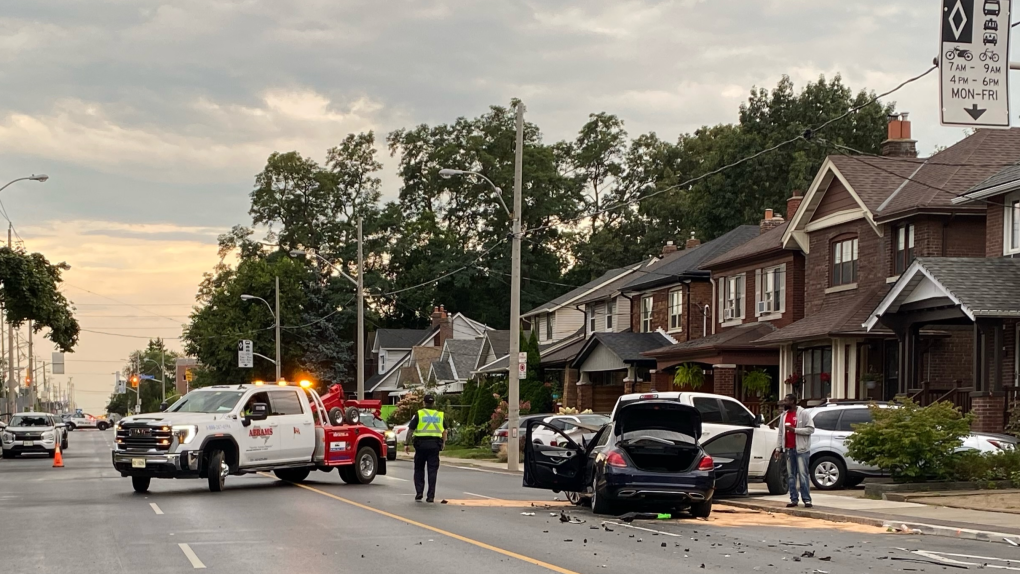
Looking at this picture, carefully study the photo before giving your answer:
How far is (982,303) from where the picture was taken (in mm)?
28391

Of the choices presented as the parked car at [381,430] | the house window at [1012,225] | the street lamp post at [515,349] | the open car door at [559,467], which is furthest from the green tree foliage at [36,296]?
the house window at [1012,225]

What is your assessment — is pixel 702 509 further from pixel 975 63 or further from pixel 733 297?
pixel 733 297

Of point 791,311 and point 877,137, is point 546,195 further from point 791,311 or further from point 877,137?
point 791,311

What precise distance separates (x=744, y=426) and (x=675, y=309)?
2905cm

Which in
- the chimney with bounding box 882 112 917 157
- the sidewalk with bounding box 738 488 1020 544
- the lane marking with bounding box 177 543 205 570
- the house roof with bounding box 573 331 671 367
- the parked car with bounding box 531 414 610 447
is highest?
the chimney with bounding box 882 112 917 157

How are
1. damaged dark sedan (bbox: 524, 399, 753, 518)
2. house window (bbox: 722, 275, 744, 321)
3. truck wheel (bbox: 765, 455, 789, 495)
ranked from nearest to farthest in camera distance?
1. damaged dark sedan (bbox: 524, 399, 753, 518)
2. truck wheel (bbox: 765, 455, 789, 495)
3. house window (bbox: 722, 275, 744, 321)

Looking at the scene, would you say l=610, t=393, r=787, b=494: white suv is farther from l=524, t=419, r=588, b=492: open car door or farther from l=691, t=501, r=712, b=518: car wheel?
l=691, t=501, r=712, b=518: car wheel

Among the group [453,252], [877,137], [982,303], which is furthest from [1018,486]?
[453,252]

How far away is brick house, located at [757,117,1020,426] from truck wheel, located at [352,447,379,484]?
1377cm

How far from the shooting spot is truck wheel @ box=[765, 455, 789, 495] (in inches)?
950

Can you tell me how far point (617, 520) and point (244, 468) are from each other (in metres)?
8.94

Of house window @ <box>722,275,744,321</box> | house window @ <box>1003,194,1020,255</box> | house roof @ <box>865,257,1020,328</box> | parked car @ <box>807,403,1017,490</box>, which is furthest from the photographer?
house window @ <box>722,275,744,321</box>

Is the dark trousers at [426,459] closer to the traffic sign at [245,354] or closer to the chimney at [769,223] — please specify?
the chimney at [769,223]

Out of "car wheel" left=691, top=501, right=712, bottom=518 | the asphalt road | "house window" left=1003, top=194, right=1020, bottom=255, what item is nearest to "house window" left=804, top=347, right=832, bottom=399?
"house window" left=1003, top=194, right=1020, bottom=255
